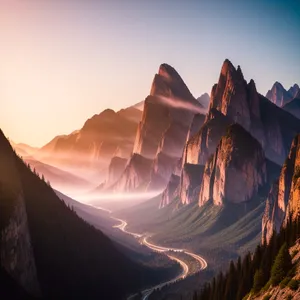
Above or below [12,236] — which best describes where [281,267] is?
above

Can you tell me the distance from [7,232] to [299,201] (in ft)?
349

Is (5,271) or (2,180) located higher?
(2,180)

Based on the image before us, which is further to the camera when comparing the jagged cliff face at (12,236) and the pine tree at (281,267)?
the jagged cliff face at (12,236)

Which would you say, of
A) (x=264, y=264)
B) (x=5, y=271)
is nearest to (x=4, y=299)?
(x=5, y=271)

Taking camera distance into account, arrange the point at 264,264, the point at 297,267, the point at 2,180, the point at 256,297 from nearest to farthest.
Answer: the point at 297,267 < the point at 256,297 < the point at 264,264 < the point at 2,180

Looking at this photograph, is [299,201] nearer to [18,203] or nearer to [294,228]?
[294,228]

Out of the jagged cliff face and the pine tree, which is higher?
the pine tree

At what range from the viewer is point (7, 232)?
7013 inches

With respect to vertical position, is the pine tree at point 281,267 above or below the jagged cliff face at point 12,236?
above

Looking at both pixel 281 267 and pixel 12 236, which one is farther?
pixel 12 236

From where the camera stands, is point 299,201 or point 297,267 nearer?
point 297,267

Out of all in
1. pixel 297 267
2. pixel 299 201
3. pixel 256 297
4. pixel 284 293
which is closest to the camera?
pixel 284 293

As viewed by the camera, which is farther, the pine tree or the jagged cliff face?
the jagged cliff face

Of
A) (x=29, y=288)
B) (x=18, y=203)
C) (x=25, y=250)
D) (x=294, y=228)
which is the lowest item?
(x=29, y=288)
